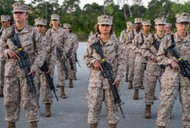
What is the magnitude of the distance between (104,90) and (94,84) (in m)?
0.19

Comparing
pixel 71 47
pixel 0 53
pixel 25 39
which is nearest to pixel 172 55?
pixel 25 39

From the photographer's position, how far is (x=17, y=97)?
5.23 meters

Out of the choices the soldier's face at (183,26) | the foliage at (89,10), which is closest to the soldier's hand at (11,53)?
the soldier's face at (183,26)

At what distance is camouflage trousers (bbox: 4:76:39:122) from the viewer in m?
5.18

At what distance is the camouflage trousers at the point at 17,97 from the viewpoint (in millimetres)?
5176

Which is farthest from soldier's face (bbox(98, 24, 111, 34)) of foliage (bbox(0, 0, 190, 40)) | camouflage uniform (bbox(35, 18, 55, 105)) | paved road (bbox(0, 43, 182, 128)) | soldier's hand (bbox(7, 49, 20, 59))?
foliage (bbox(0, 0, 190, 40))

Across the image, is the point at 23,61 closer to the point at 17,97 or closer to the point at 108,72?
the point at 17,97

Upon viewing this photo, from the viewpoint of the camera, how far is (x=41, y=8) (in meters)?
58.6

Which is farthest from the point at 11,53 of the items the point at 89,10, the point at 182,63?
the point at 89,10

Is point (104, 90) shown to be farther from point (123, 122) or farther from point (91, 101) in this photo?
point (123, 122)

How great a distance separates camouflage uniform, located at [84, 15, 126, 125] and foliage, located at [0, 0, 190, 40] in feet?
102

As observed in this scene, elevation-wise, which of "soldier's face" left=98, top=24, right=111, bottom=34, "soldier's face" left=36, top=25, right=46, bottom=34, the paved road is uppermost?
"soldier's face" left=98, top=24, right=111, bottom=34

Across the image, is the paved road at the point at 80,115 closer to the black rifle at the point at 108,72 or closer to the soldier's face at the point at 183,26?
the black rifle at the point at 108,72

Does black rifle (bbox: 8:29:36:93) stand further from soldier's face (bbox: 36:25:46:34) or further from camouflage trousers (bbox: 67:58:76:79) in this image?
camouflage trousers (bbox: 67:58:76:79)
